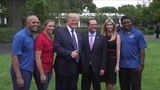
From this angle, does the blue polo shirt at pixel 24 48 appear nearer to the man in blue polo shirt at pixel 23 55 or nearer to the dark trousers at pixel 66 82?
the man in blue polo shirt at pixel 23 55

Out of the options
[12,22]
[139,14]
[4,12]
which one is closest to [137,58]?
[12,22]

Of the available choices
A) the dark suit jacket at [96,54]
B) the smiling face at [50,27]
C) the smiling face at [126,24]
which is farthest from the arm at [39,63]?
the smiling face at [126,24]

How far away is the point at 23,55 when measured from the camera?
7395 mm

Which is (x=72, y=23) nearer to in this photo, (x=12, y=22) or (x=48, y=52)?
(x=48, y=52)

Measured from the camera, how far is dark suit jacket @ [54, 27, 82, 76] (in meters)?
8.26

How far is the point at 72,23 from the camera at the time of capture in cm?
833

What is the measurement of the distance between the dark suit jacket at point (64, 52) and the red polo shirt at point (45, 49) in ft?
0.65

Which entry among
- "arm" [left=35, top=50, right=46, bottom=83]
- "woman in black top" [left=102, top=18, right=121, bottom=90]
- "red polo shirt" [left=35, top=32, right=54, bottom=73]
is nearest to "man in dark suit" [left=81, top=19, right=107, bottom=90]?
"woman in black top" [left=102, top=18, right=121, bottom=90]

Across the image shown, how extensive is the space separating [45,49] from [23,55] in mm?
684

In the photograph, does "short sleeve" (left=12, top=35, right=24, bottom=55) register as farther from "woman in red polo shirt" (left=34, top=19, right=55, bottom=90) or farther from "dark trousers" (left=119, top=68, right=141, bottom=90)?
"dark trousers" (left=119, top=68, right=141, bottom=90)

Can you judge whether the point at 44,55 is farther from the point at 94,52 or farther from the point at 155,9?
the point at 155,9

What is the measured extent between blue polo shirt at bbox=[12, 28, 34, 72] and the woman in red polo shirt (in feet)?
0.69

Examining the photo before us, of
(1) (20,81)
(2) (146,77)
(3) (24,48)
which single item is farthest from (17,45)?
(2) (146,77)

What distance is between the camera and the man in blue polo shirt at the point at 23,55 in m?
7.25
